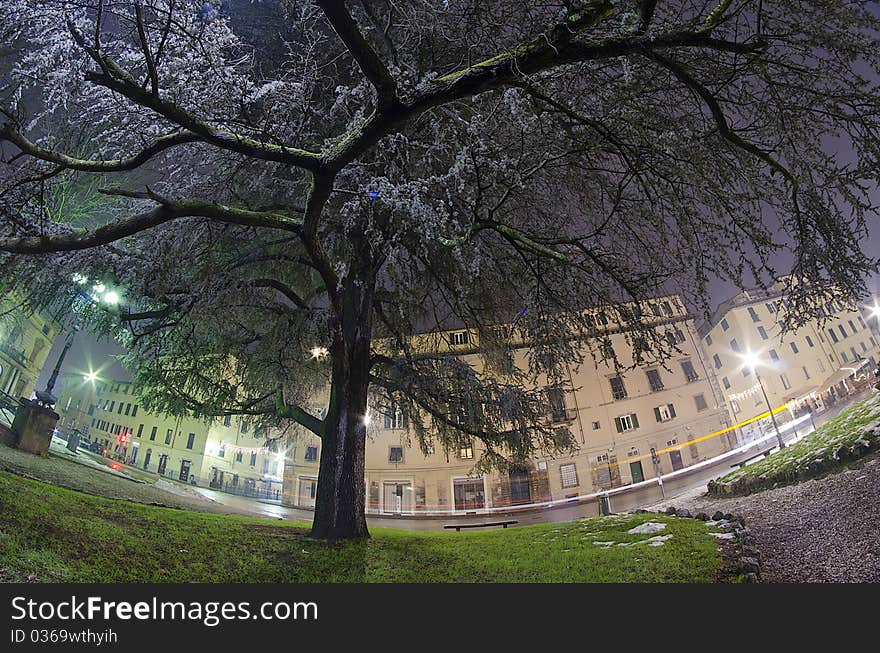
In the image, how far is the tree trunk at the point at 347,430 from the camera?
2.70m

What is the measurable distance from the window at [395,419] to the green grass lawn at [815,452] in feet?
7.97

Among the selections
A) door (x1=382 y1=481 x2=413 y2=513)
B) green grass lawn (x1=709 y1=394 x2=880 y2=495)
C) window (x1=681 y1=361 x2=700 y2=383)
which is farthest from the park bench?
window (x1=681 y1=361 x2=700 y2=383)

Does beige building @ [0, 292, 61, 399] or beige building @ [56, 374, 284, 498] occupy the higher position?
beige building @ [0, 292, 61, 399]

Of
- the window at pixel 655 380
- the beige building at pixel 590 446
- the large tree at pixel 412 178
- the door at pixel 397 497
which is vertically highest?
the large tree at pixel 412 178

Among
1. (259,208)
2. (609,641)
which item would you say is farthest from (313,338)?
(609,641)

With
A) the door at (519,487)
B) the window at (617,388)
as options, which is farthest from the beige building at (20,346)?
the window at (617,388)

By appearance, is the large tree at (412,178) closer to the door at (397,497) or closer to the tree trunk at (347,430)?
the tree trunk at (347,430)

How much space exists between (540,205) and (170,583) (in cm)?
394

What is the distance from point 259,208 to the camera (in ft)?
12.3

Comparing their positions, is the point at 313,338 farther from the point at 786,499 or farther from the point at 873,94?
the point at 873,94

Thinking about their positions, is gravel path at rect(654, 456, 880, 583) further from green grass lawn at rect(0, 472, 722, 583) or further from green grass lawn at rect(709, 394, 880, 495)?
green grass lawn at rect(0, 472, 722, 583)

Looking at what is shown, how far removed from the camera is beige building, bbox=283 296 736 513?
9.50ft

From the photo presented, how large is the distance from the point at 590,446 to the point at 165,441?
351 centimetres

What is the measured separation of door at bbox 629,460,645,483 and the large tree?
757 millimetres
